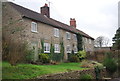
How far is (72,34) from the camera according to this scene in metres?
32.5

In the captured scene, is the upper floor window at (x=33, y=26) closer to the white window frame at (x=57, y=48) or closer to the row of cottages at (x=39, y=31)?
the row of cottages at (x=39, y=31)

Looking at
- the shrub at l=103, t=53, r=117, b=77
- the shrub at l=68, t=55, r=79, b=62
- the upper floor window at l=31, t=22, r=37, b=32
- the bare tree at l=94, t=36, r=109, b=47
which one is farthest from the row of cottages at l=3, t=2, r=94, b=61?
the bare tree at l=94, t=36, r=109, b=47

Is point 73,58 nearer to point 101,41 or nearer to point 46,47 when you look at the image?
point 46,47

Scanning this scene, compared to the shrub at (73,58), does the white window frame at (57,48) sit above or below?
above

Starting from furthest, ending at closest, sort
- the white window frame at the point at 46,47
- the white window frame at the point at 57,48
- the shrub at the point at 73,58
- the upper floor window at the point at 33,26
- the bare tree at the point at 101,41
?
1. the bare tree at the point at 101,41
2. the shrub at the point at 73,58
3. the white window frame at the point at 57,48
4. the white window frame at the point at 46,47
5. the upper floor window at the point at 33,26

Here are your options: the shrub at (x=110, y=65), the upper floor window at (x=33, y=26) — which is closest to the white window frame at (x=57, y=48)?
the upper floor window at (x=33, y=26)

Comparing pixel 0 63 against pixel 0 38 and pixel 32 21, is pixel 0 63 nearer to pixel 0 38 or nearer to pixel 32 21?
pixel 0 38

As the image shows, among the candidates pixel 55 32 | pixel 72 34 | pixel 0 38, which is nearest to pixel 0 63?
pixel 0 38

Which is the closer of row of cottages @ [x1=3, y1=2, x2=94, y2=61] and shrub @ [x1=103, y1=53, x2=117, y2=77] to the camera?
shrub @ [x1=103, y1=53, x2=117, y2=77]

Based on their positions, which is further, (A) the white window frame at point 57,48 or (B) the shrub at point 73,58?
(B) the shrub at point 73,58

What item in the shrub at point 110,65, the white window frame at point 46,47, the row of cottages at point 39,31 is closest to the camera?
the shrub at point 110,65

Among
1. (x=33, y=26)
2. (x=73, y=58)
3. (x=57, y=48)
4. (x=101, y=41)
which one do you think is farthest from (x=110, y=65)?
(x=101, y=41)

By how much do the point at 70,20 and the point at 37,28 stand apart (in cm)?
1892

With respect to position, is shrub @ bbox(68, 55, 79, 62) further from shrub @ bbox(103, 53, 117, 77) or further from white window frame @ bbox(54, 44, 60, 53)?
shrub @ bbox(103, 53, 117, 77)
